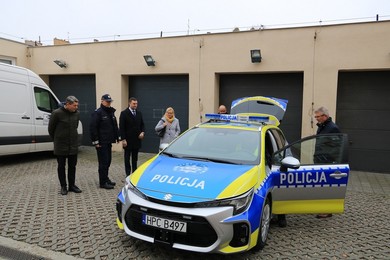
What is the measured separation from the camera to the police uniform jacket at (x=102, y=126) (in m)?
6.05

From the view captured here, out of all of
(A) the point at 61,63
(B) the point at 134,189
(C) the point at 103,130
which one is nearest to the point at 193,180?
(B) the point at 134,189

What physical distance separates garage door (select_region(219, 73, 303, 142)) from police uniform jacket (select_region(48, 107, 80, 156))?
5.54 m

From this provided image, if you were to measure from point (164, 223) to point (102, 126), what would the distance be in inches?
132

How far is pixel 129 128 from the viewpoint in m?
6.59

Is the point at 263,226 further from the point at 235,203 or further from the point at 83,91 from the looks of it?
the point at 83,91

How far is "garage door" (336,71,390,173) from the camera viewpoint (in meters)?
8.59

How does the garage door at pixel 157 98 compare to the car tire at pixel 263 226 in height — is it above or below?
above

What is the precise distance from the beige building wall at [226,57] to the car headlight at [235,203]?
19.8 ft

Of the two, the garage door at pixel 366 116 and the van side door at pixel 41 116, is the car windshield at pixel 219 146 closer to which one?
the garage door at pixel 366 116

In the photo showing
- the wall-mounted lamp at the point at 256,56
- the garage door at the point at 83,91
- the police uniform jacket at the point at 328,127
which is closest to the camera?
the police uniform jacket at the point at 328,127

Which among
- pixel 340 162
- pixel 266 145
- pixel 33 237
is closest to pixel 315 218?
pixel 340 162

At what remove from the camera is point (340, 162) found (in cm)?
431

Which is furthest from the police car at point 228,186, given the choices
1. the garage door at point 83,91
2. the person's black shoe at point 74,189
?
the garage door at point 83,91

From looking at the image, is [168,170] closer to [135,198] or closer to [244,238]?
[135,198]
